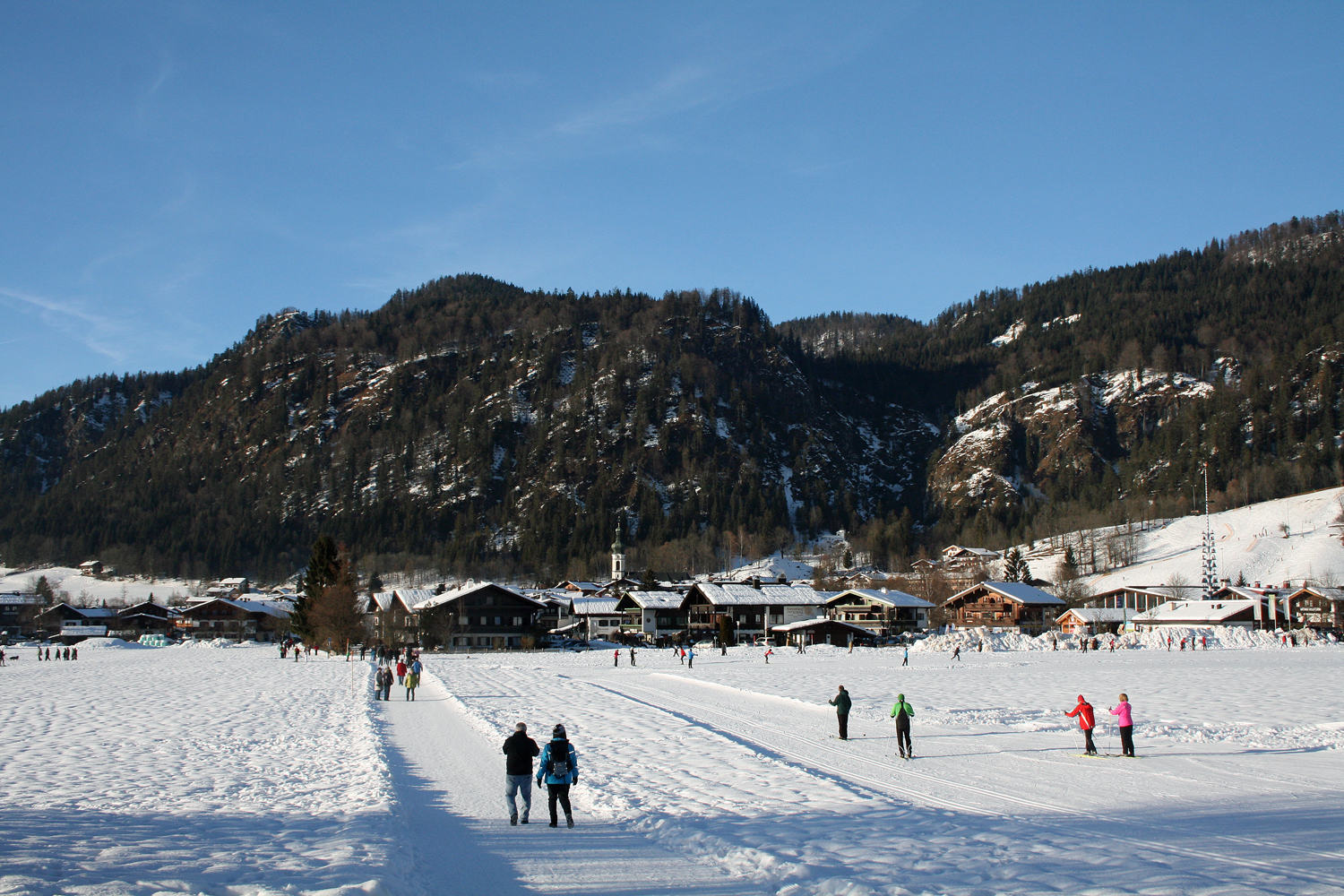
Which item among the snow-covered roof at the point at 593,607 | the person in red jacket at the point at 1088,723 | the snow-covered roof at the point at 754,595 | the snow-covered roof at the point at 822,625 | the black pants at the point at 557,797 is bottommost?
the snow-covered roof at the point at 822,625

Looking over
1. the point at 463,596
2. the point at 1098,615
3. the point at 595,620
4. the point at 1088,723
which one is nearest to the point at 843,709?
the point at 1088,723

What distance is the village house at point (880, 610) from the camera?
302 feet

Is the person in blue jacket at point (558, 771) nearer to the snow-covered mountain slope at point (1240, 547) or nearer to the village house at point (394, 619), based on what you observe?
the village house at point (394, 619)

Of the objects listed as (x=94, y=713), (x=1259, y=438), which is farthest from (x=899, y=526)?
(x=94, y=713)

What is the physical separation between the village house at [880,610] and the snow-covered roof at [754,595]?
239 centimetres

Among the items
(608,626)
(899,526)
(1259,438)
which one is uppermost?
(1259,438)

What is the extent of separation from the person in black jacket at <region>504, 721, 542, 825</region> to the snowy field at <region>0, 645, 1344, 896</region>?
1.15 ft

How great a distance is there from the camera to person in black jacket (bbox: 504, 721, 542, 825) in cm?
1139

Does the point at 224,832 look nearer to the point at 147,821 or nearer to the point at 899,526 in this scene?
the point at 147,821

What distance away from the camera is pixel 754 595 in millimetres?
94188

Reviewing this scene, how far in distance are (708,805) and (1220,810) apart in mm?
6764

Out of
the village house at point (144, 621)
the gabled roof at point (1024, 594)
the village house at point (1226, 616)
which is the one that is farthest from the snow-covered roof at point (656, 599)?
the village house at point (144, 621)

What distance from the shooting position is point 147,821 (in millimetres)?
11727

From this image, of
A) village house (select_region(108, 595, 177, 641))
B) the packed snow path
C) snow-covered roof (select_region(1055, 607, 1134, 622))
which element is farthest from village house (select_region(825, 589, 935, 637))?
village house (select_region(108, 595, 177, 641))
